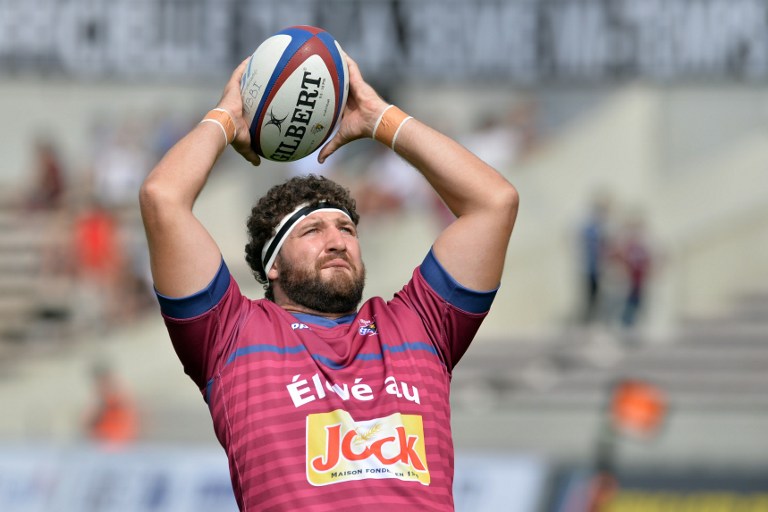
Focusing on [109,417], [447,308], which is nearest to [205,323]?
[447,308]

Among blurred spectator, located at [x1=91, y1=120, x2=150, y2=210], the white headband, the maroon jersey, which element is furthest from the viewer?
blurred spectator, located at [x1=91, y1=120, x2=150, y2=210]

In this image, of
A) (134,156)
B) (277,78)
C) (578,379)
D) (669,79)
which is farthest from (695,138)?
(277,78)

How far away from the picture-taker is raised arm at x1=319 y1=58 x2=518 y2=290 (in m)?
4.40

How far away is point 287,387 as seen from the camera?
4.09m

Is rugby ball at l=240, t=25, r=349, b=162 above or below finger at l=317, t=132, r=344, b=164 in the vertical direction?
above

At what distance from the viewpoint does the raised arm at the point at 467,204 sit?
14.4 ft

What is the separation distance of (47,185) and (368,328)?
46.3 ft

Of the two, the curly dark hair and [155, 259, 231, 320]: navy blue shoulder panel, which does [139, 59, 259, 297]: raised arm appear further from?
the curly dark hair

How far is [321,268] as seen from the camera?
4.38m

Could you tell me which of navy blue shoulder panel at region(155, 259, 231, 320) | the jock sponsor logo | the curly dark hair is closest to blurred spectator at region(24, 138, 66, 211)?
the curly dark hair

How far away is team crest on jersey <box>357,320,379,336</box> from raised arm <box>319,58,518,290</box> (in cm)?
28

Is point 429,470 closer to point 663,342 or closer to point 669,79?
point 663,342

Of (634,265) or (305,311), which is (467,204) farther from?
(634,265)

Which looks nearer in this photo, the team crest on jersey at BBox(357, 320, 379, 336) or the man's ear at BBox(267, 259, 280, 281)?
the team crest on jersey at BBox(357, 320, 379, 336)
